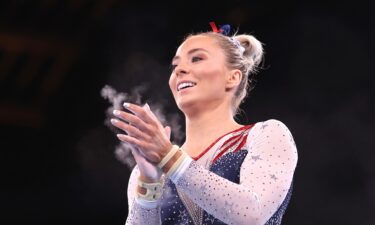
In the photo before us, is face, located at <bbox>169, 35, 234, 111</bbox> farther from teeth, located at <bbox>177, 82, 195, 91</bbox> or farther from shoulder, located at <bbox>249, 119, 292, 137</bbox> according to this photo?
shoulder, located at <bbox>249, 119, 292, 137</bbox>

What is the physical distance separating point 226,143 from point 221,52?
11.9 inches

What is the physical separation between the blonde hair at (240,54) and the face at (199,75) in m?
0.03

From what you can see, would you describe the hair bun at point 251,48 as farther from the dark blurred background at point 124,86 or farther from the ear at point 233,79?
the dark blurred background at point 124,86

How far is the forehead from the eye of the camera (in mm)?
1658

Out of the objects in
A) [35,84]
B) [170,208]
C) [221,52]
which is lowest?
[170,208]

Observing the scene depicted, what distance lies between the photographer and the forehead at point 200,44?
1.66 metres

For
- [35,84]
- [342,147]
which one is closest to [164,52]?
[35,84]

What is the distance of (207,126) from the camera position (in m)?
1.60

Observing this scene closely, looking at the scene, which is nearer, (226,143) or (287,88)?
(226,143)

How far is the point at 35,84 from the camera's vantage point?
3330 mm

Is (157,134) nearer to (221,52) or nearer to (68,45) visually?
(221,52)

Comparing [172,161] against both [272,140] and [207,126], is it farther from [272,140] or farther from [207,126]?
[207,126]

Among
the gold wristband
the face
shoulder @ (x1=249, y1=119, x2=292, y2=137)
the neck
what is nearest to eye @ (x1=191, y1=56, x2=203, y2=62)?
the face

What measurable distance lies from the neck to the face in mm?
29
